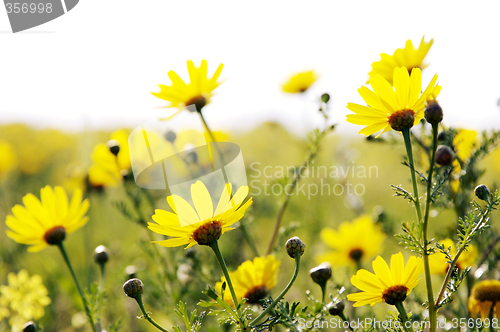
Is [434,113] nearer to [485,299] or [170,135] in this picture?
[485,299]

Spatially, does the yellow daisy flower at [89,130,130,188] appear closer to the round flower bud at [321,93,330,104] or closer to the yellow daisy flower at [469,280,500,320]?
the round flower bud at [321,93,330,104]

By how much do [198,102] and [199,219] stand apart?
0.52 metres

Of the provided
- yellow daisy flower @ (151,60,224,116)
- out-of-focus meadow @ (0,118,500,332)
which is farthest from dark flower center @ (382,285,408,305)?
yellow daisy flower @ (151,60,224,116)

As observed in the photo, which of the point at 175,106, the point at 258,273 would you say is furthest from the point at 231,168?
the point at 258,273

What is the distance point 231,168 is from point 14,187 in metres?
3.76

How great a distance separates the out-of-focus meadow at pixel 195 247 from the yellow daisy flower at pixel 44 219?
0.30 meters

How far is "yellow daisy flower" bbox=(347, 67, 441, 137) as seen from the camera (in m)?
0.82

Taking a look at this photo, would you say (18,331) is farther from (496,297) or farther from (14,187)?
(14,187)

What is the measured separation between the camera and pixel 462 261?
48.1 inches

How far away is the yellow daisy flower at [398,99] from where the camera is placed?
819mm

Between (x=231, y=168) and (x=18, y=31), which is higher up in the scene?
(x=18, y=31)

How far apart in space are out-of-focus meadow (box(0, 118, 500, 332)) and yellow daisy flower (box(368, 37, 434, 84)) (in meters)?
0.35

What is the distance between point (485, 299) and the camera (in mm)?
984

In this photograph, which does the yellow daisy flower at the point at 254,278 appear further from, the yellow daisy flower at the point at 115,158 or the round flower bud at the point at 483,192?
the yellow daisy flower at the point at 115,158
